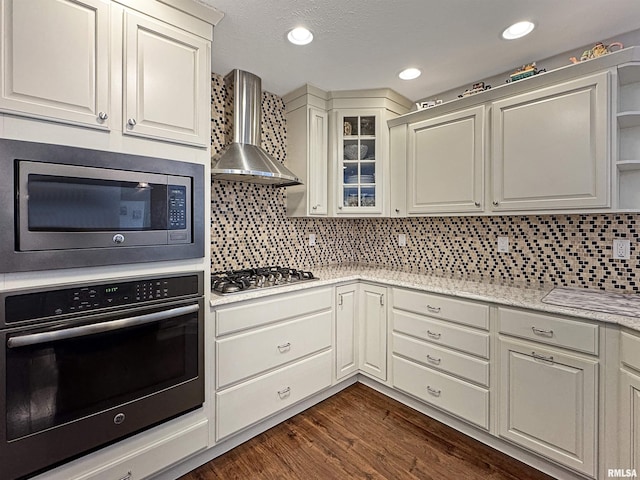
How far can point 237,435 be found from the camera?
1910 millimetres

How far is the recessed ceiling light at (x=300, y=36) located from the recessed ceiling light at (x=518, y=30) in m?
1.16

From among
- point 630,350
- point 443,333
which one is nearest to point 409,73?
point 443,333

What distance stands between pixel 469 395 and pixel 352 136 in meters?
2.18

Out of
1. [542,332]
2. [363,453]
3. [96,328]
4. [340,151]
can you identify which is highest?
[340,151]

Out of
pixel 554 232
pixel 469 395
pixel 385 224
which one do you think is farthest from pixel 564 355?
pixel 385 224

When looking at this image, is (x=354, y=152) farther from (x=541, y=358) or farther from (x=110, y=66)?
(x=541, y=358)

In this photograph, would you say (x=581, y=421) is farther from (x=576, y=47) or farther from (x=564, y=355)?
(x=576, y=47)

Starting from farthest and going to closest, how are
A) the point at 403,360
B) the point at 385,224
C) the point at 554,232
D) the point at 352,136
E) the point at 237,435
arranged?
the point at 385,224, the point at 352,136, the point at 403,360, the point at 554,232, the point at 237,435

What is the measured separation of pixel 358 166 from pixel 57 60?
6.87 ft

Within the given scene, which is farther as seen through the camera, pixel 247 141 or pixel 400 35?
pixel 247 141

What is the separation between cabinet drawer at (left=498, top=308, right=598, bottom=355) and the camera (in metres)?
1.54

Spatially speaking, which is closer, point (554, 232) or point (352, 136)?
point (554, 232)

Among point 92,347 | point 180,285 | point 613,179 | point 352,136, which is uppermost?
point 352,136

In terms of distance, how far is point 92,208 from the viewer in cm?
133
